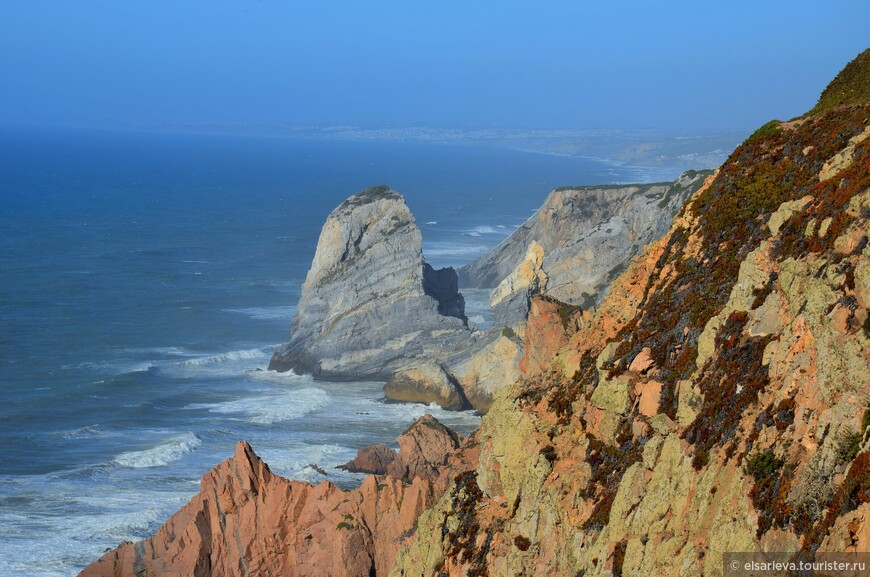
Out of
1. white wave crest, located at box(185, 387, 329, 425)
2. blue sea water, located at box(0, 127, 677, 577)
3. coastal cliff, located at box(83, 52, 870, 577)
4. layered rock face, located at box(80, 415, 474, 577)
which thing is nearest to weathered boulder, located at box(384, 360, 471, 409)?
blue sea water, located at box(0, 127, 677, 577)

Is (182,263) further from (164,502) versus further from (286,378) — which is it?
(164,502)

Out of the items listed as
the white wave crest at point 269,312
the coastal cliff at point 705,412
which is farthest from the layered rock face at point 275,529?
the white wave crest at point 269,312

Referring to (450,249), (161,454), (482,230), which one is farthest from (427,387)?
(482,230)

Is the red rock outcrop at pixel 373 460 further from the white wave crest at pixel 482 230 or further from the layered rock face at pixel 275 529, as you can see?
the white wave crest at pixel 482 230

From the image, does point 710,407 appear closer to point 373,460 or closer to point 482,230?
point 373,460

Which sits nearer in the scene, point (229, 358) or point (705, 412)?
point (705, 412)

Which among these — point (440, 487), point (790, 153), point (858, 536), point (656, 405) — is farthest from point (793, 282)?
point (440, 487)
